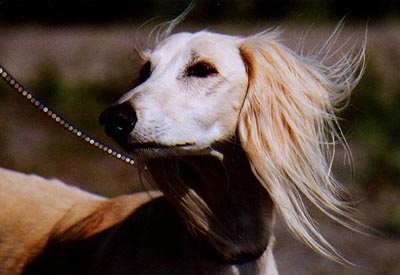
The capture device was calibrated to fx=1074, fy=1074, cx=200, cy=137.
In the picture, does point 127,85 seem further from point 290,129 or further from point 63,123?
point 290,129

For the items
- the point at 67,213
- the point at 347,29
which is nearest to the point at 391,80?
the point at 347,29

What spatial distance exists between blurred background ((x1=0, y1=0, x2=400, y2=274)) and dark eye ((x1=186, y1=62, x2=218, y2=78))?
433mm

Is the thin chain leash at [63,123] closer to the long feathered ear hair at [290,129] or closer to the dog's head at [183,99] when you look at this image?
the dog's head at [183,99]

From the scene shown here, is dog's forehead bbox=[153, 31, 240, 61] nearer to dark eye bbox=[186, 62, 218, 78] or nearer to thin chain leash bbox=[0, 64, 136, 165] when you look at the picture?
dark eye bbox=[186, 62, 218, 78]

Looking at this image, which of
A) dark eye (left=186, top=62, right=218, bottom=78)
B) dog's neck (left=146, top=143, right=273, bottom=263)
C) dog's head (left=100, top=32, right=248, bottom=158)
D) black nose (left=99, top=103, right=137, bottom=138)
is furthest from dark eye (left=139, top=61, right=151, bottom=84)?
black nose (left=99, top=103, right=137, bottom=138)

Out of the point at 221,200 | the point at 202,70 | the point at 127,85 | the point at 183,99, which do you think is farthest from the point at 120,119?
the point at 127,85

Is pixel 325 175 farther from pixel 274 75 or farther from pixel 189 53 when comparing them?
pixel 189 53

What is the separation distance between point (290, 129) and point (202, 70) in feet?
1.05

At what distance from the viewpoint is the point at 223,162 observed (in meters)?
3.25

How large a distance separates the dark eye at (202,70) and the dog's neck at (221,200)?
0.22 meters

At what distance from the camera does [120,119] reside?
2.94 meters

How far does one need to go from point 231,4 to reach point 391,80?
3.53m

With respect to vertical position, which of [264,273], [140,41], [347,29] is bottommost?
[347,29]

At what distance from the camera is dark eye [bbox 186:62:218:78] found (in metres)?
3.22
